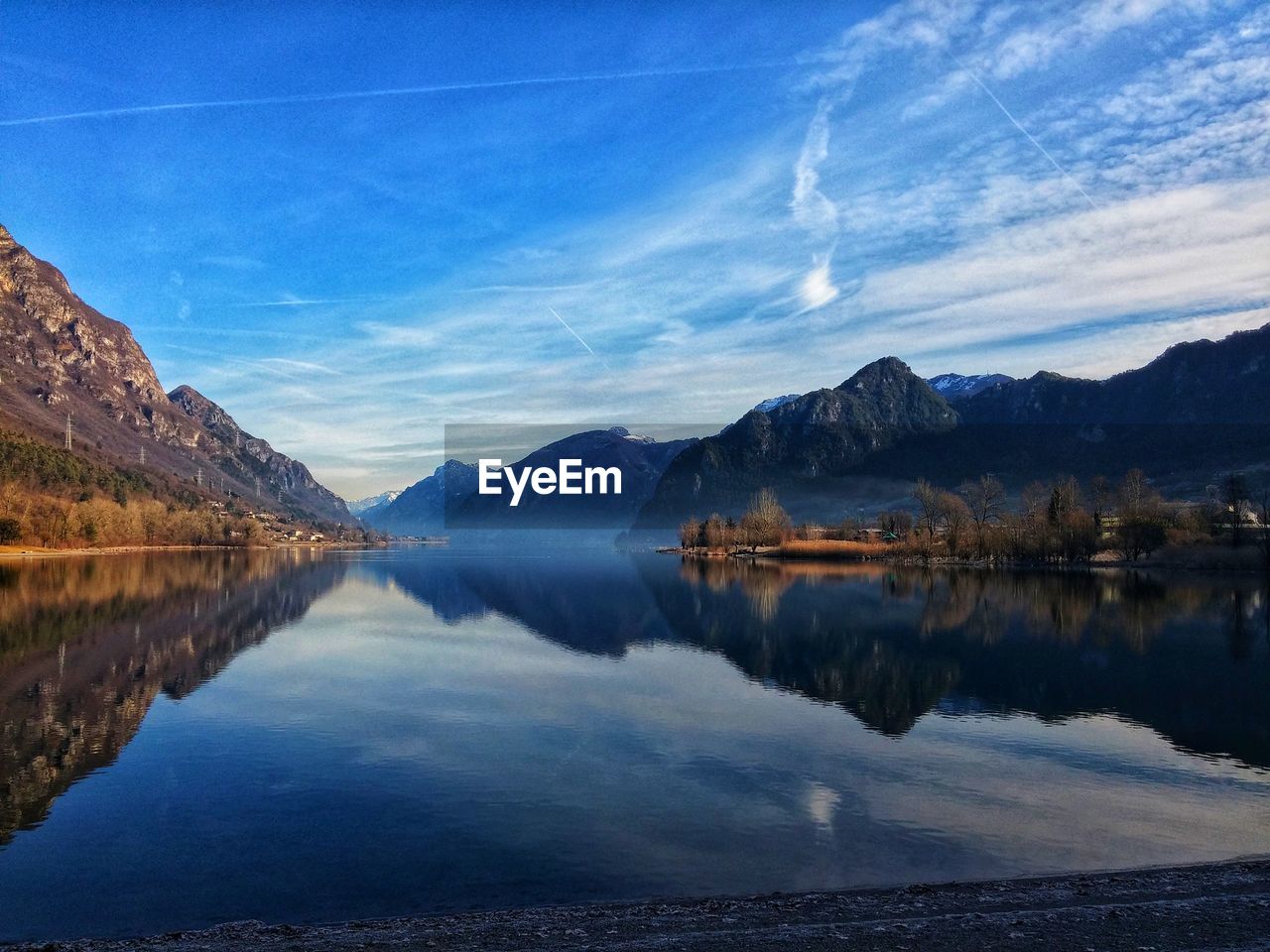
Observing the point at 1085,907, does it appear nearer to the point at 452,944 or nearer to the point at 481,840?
the point at 452,944

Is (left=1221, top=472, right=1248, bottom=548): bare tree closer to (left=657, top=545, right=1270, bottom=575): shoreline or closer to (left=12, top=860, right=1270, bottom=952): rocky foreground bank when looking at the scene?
(left=657, top=545, right=1270, bottom=575): shoreline

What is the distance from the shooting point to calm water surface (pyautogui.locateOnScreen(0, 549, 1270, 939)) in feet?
54.0

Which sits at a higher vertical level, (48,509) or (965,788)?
(48,509)

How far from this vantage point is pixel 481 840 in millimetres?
18281

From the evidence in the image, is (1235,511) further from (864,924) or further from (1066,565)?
(864,924)

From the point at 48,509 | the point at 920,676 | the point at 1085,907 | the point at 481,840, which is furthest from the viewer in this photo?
the point at 48,509

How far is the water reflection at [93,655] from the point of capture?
79.7 ft

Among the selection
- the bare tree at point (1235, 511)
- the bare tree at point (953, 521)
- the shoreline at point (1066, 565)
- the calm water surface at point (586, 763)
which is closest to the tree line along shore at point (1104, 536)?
the bare tree at point (1235, 511)

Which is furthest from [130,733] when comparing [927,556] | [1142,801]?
[927,556]

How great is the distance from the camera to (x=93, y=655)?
147 feet

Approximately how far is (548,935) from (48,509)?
203303 millimetres

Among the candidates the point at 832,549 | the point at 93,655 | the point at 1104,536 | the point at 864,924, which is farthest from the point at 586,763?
the point at 832,549

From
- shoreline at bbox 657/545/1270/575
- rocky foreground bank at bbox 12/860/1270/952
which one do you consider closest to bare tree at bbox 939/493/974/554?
shoreline at bbox 657/545/1270/575

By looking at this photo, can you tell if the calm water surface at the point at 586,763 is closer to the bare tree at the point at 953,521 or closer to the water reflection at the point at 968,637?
the water reflection at the point at 968,637
